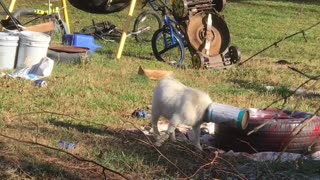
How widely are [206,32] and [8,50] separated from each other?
342 centimetres

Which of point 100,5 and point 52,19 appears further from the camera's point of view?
point 52,19

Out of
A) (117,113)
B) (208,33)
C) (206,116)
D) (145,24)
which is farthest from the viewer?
(145,24)

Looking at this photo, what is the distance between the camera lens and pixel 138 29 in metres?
14.3

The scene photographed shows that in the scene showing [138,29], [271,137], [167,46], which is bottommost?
[138,29]

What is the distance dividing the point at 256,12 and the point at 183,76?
506 inches

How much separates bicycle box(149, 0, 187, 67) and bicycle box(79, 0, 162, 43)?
6.96 feet

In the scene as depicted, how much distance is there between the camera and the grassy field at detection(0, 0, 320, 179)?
4.77 metres

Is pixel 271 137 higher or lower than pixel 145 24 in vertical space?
higher

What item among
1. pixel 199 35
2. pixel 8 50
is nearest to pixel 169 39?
pixel 199 35

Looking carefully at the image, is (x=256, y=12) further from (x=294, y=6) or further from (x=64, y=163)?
(x=64, y=163)

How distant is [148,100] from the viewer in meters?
8.04

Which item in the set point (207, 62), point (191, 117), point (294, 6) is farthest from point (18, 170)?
point (294, 6)

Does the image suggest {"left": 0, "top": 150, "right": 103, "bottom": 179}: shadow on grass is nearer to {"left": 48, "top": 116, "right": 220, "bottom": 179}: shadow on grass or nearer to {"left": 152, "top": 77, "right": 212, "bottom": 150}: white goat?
{"left": 48, "top": 116, "right": 220, "bottom": 179}: shadow on grass

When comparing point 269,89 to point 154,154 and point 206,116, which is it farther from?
point 154,154
